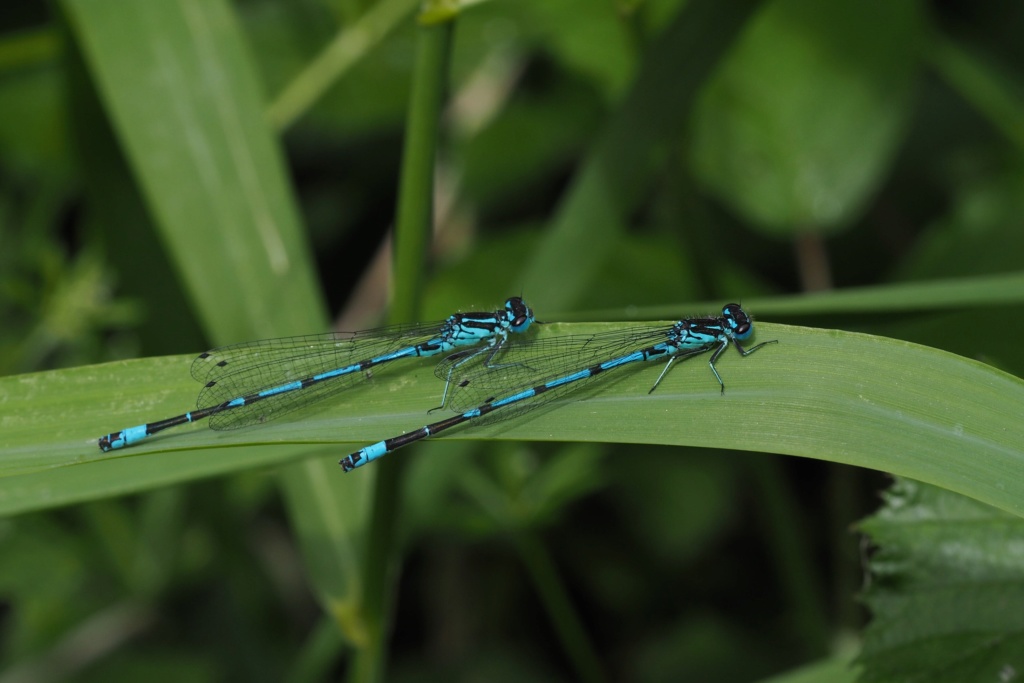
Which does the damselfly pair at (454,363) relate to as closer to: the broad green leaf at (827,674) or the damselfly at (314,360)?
the damselfly at (314,360)

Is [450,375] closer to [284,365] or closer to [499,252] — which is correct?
[284,365]

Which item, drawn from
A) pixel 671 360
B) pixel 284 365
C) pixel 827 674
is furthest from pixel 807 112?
pixel 284 365

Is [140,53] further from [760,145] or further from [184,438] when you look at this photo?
[760,145]

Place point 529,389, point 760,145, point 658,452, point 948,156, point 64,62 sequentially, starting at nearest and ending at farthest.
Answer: point 529,389 < point 64,62 < point 760,145 < point 658,452 < point 948,156

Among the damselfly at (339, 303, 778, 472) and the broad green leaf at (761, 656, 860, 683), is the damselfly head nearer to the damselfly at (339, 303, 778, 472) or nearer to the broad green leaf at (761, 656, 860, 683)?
the damselfly at (339, 303, 778, 472)

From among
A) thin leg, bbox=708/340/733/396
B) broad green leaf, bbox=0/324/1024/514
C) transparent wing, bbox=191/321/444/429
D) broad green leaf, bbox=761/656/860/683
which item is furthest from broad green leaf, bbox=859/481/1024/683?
transparent wing, bbox=191/321/444/429

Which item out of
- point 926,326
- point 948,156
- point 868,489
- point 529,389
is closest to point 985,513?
point 926,326

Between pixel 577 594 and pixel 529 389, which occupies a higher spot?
pixel 577 594
